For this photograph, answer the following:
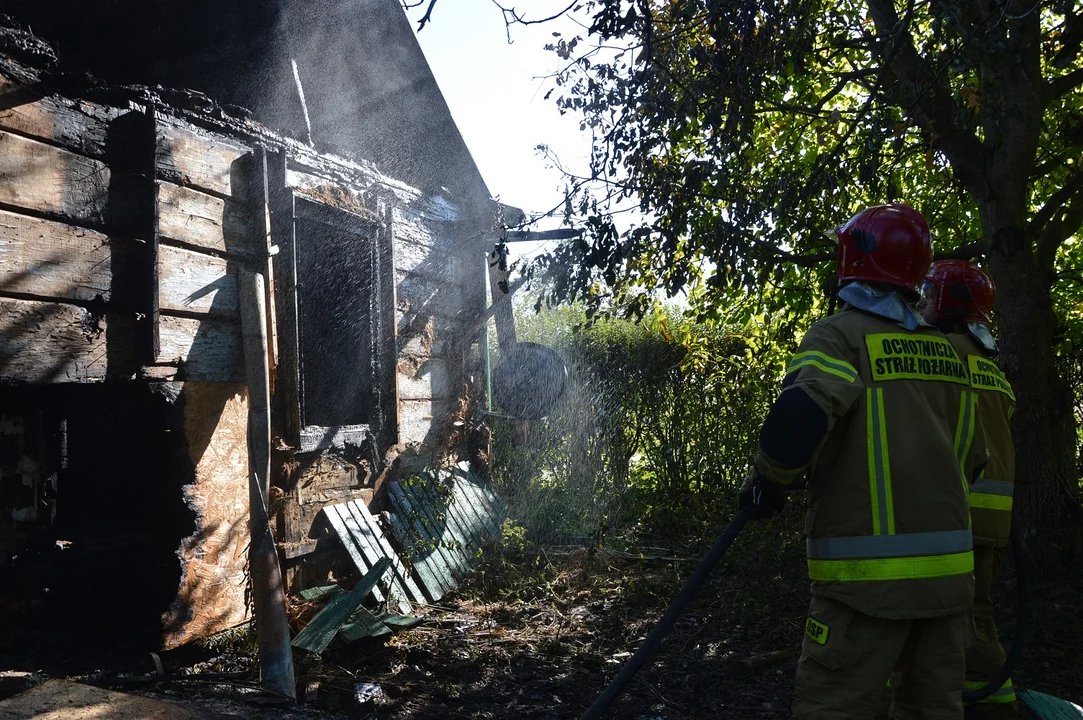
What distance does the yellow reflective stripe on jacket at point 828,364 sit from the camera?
2.54 meters

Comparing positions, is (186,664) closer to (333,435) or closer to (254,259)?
(333,435)

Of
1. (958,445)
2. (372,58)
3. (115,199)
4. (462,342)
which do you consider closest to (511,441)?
(462,342)

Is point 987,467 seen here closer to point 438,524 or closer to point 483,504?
point 438,524

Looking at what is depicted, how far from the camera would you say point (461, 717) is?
425cm

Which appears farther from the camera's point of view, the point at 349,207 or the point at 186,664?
the point at 349,207

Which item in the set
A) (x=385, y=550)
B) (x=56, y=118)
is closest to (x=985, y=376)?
(x=385, y=550)

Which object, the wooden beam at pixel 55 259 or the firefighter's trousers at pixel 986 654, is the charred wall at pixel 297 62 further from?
the firefighter's trousers at pixel 986 654

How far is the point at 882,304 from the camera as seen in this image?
109 inches

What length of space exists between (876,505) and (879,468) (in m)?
0.12

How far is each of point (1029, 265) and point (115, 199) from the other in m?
6.12

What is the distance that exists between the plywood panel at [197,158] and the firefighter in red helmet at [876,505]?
3.74 meters

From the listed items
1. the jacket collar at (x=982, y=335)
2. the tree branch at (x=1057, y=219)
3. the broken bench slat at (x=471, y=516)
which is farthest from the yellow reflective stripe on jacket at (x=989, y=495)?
the broken bench slat at (x=471, y=516)

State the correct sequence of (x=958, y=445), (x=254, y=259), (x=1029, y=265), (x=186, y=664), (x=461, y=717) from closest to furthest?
1. (x=958, y=445)
2. (x=461, y=717)
3. (x=186, y=664)
4. (x=254, y=259)
5. (x=1029, y=265)

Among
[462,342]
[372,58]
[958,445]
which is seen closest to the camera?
[958,445]
